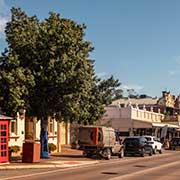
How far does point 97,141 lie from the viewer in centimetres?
3825

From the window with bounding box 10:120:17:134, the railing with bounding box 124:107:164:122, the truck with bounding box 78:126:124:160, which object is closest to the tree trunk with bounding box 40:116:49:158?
the truck with bounding box 78:126:124:160

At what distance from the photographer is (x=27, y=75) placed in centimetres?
3303

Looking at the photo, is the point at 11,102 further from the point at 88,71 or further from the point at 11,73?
the point at 88,71

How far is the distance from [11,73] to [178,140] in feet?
113

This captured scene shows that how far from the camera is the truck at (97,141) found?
126 feet

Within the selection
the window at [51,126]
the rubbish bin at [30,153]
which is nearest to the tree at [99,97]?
the window at [51,126]

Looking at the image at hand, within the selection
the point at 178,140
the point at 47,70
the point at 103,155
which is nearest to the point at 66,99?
the point at 47,70

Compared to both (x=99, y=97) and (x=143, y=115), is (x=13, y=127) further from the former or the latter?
(x=143, y=115)

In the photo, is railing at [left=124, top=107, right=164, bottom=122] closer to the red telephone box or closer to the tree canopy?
the tree canopy

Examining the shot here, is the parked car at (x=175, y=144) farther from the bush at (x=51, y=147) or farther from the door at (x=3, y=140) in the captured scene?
the door at (x=3, y=140)

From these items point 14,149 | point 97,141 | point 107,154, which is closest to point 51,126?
point 14,149

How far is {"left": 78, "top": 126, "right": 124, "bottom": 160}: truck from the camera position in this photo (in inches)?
1507

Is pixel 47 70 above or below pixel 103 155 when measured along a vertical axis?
above

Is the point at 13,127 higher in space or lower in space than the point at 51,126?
lower
